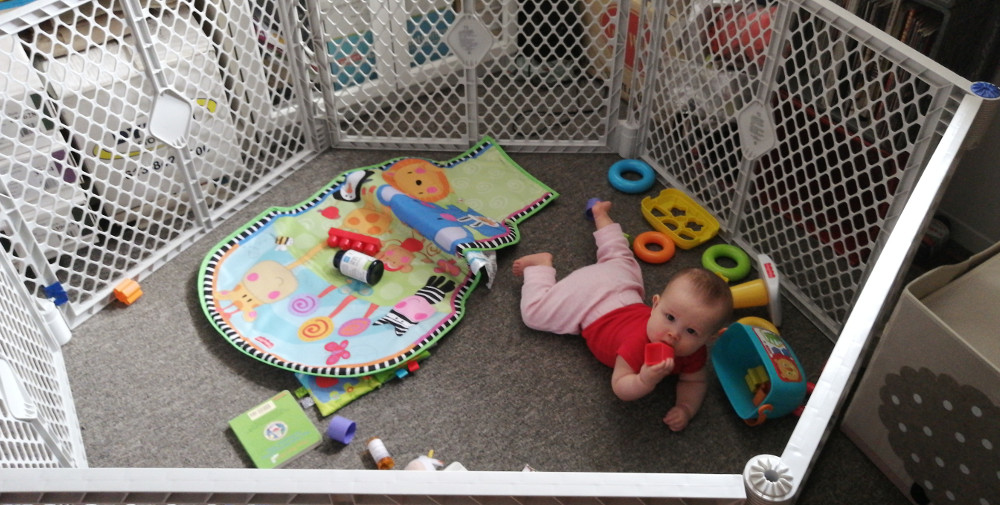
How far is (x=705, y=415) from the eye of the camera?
1.54 metres

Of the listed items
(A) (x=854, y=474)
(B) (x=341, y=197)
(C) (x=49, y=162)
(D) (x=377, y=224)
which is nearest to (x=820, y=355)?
(A) (x=854, y=474)

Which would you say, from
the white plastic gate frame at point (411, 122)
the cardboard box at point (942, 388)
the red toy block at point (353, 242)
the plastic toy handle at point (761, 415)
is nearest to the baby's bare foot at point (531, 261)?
the red toy block at point (353, 242)

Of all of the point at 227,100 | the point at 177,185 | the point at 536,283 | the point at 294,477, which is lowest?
the point at 536,283

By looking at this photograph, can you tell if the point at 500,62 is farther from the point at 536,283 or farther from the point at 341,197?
the point at 536,283

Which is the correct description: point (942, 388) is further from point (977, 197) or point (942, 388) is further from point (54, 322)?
point (54, 322)

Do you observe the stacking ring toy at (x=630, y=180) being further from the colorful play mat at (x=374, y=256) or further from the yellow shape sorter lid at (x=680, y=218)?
the colorful play mat at (x=374, y=256)

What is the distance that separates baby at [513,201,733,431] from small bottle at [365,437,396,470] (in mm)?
429

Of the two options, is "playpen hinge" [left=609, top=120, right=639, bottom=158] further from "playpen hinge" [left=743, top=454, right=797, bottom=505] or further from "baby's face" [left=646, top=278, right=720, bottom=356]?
"playpen hinge" [left=743, top=454, right=797, bottom=505]

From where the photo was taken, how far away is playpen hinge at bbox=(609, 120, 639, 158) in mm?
2113

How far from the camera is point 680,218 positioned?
1.94 meters

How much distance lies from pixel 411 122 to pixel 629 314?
1004 millimetres

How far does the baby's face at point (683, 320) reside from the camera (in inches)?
55.7

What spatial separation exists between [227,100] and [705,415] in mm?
1359

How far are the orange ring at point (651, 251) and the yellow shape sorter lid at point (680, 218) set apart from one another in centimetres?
3
